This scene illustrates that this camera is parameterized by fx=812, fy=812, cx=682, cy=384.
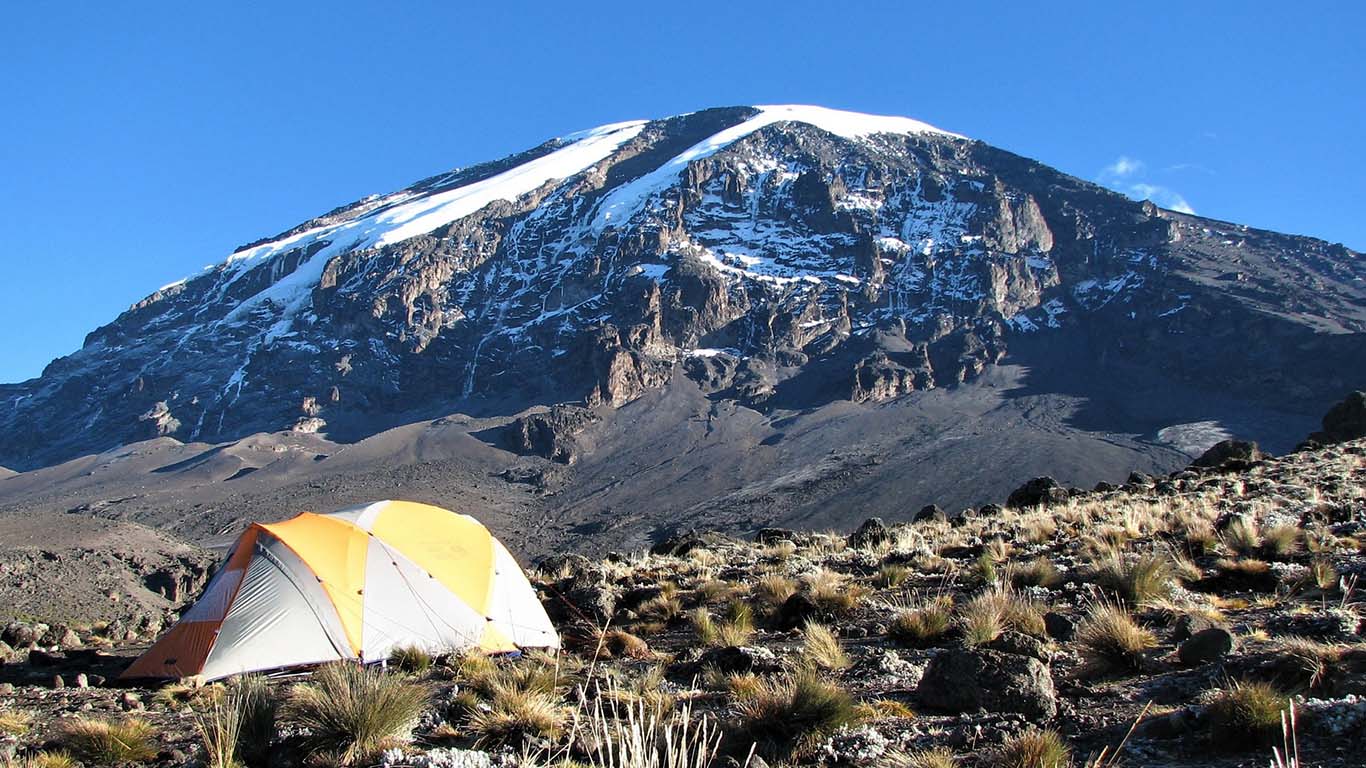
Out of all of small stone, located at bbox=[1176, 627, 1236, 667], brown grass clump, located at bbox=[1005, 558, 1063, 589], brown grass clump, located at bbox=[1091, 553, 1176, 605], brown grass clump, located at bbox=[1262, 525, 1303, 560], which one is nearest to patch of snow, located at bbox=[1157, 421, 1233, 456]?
brown grass clump, located at bbox=[1262, 525, 1303, 560]

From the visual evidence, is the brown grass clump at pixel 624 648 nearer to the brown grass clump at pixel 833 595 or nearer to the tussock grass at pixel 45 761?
the brown grass clump at pixel 833 595

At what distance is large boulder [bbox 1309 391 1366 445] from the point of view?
29767 mm

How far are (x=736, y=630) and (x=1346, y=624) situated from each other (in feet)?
14.7

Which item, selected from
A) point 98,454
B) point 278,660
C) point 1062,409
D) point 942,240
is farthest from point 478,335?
point 278,660

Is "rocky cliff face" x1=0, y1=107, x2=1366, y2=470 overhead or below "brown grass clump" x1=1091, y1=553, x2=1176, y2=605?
overhead

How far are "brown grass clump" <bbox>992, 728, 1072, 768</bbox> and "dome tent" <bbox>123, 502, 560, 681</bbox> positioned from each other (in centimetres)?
582

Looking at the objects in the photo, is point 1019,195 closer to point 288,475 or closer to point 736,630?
point 288,475

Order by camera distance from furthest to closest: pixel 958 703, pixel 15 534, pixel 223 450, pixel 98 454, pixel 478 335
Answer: pixel 478 335 < pixel 98 454 < pixel 223 450 < pixel 15 534 < pixel 958 703

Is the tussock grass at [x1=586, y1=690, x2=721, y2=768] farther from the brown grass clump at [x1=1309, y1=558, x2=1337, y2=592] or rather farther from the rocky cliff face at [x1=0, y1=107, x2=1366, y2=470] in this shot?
the rocky cliff face at [x1=0, y1=107, x2=1366, y2=470]

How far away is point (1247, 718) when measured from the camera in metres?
3.73

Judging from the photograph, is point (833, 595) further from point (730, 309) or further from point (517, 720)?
point (730, 309)

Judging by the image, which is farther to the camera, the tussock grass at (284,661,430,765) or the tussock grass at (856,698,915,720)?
the tussock grass at (856,698,915,720)

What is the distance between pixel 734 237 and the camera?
177625 mm

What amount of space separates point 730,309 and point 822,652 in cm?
15075
